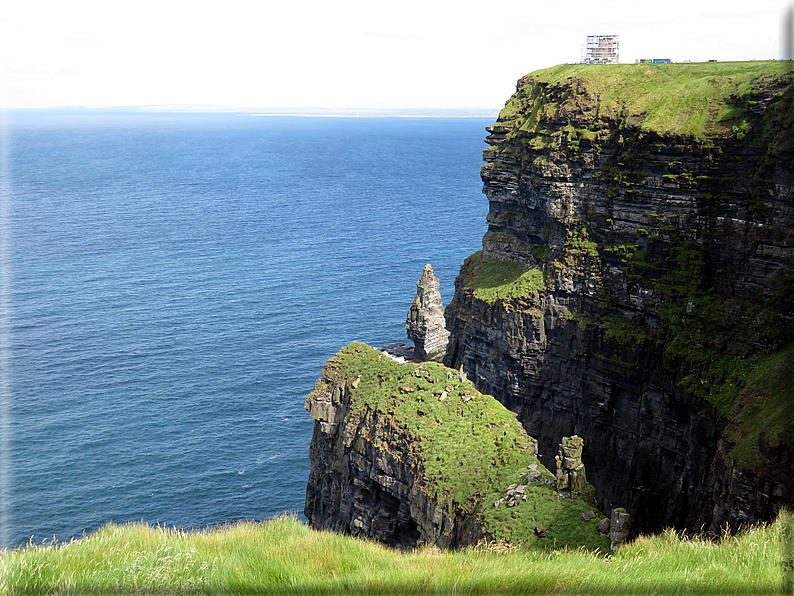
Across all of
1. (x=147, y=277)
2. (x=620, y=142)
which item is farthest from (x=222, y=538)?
(x=147, y=277)

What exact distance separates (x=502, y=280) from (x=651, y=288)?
18050 mm

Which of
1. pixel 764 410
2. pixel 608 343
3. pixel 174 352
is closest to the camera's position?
pixel 764 410

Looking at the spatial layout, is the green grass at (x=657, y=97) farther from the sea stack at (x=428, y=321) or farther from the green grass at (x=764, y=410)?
the sea stack at (x=428, y=321)

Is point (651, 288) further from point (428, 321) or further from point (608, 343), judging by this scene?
point (428, 321)

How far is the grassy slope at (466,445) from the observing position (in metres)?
36.9

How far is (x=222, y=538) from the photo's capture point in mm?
20125

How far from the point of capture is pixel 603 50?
93438mm

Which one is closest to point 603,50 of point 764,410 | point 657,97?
point 657,97

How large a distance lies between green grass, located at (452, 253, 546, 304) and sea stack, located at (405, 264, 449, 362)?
12.8m

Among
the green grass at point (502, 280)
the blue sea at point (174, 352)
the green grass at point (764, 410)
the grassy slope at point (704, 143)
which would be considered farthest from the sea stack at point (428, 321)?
the green grass at point (764, 410)

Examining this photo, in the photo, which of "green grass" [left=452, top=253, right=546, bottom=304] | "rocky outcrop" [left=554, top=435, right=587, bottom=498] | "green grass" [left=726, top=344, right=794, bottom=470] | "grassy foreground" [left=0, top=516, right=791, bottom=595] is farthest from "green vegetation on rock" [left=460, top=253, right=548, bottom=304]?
"grassy foreground" [left=0, top=516, right=791, bottom=595]

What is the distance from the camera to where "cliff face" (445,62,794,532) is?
5419 centimetres

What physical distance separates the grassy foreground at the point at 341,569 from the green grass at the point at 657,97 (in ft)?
153

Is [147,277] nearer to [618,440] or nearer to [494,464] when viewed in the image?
[618,440]
